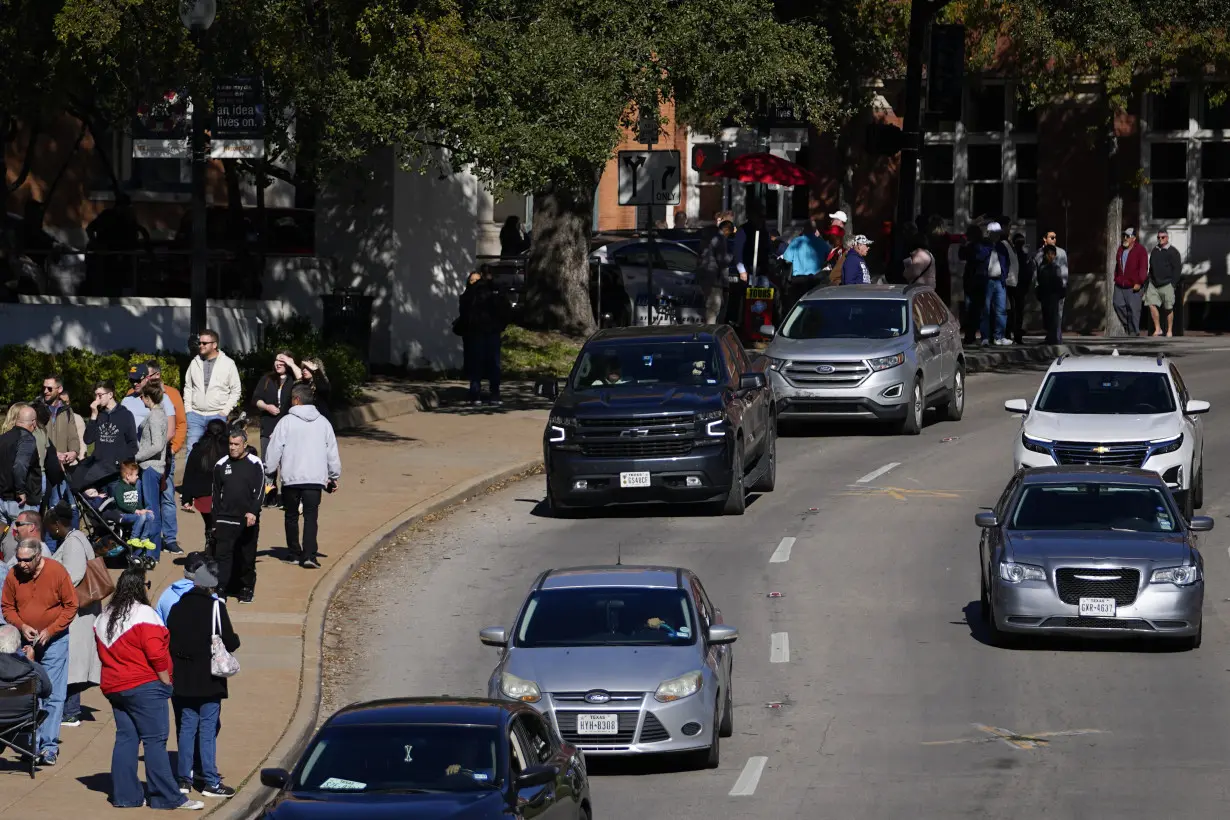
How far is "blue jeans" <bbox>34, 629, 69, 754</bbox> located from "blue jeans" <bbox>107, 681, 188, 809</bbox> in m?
1.28

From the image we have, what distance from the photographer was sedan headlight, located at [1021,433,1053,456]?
22516 mm

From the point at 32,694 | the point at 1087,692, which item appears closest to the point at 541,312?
the point at 1087,692

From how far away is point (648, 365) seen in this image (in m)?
23.8

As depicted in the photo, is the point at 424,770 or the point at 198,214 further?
the point at 198,214

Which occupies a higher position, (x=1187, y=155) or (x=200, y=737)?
(x=1187, y=155)

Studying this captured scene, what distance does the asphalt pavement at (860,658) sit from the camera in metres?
13.8

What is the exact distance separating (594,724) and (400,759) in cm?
348

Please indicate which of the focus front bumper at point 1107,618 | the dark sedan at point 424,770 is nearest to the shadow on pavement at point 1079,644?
the focus front bumper at point 1107,618

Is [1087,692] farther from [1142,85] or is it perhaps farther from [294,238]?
[1142,85]

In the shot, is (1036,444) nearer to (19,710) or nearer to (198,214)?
(198,214)

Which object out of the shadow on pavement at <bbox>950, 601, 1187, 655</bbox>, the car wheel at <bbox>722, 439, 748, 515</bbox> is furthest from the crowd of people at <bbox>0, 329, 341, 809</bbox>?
the shadow on pavement at <bbox>950, 601, 1187, 655</bbox>

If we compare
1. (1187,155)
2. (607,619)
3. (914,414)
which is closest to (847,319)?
(914,414)

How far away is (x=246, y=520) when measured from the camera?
18750mm

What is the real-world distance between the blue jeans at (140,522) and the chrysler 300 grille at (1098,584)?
8490mm
